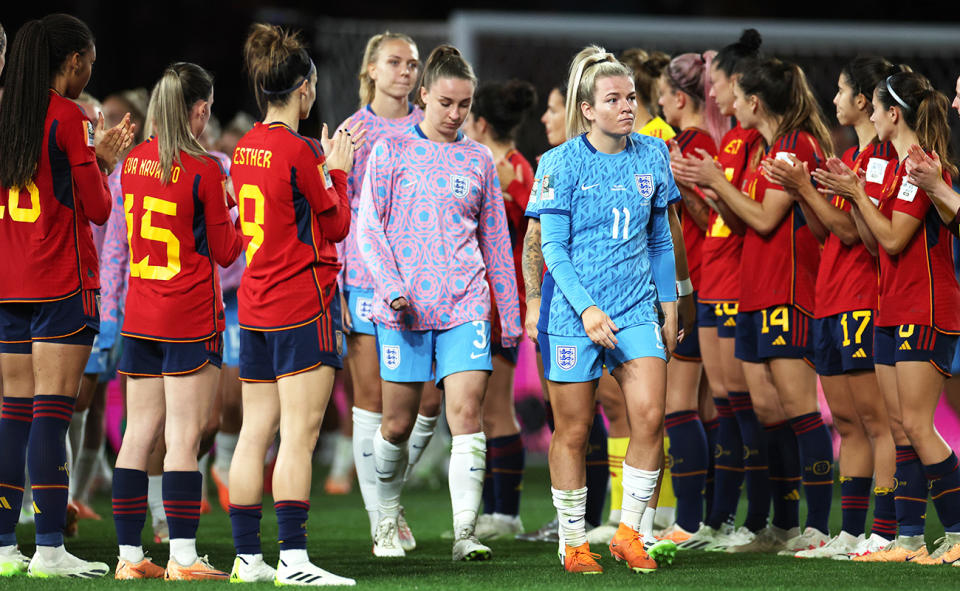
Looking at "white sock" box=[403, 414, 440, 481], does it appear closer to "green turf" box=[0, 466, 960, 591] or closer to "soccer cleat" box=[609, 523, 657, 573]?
"green turf" box=[0, 466, 960, 591]

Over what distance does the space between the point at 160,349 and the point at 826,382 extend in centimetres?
290

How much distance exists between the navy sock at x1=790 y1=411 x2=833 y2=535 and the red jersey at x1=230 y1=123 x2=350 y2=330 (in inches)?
92.4

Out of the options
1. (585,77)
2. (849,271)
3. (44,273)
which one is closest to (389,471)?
(44,273)

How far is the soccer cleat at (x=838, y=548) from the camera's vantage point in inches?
226

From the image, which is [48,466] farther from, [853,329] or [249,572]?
[853,329]

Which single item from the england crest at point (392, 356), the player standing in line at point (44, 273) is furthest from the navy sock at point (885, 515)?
the player standing in line at point (44, 273)

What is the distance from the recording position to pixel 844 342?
18.6ft

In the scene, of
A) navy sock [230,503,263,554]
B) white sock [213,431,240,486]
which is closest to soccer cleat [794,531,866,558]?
navy sock [230,503,263,554]

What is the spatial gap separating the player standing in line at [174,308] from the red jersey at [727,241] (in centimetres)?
241

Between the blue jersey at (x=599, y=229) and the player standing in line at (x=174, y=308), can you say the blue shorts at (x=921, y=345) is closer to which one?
the blue jersey at (x=599, y=229)

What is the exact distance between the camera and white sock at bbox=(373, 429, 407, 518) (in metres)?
5.91

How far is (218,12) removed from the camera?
48.4 ft

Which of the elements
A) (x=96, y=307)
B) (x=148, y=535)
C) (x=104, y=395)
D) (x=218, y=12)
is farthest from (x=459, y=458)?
(x=218, y=12)

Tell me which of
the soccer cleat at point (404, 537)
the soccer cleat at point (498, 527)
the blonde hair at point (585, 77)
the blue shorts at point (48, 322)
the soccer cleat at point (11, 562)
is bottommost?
the soccer cleat at point (498, 527)
